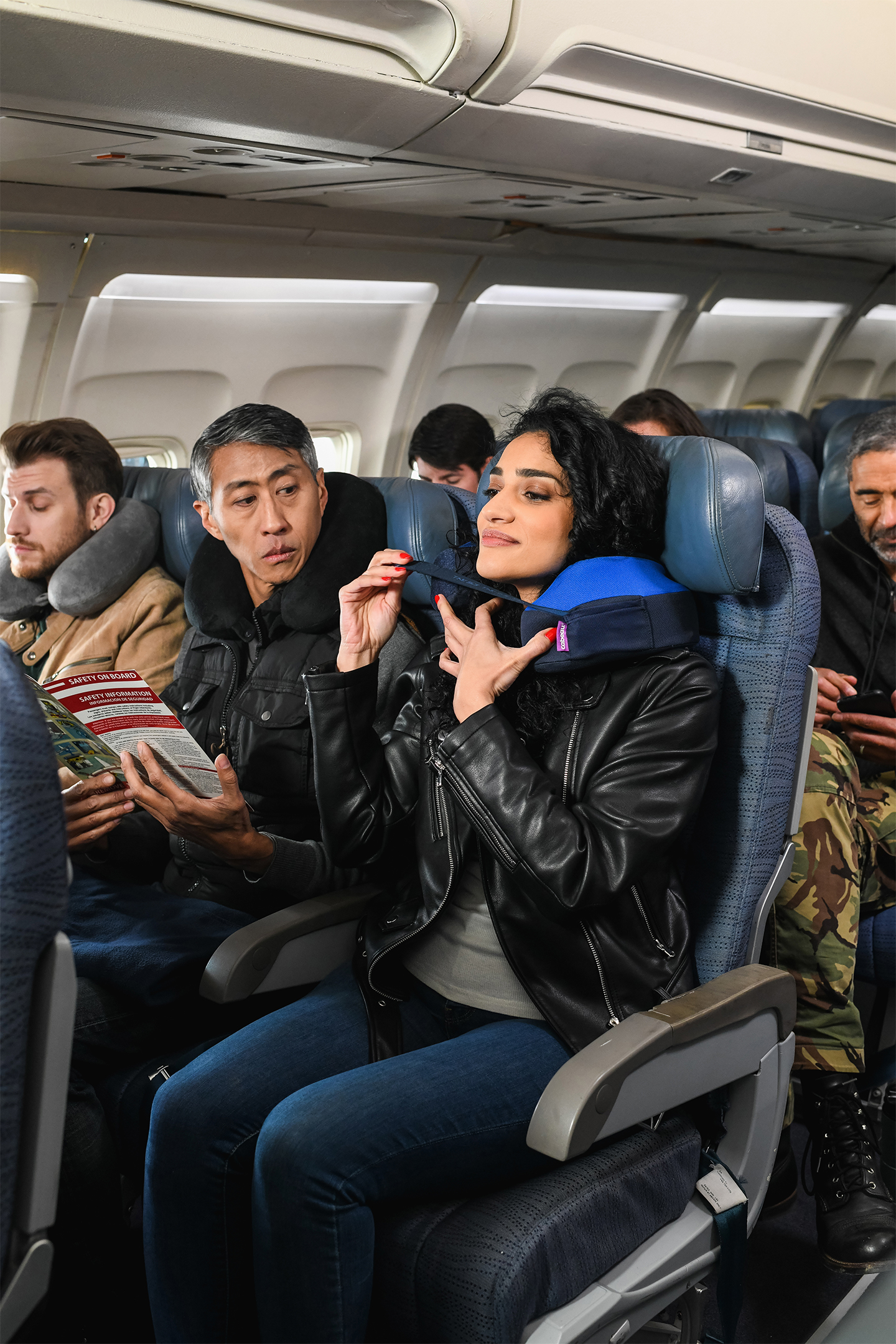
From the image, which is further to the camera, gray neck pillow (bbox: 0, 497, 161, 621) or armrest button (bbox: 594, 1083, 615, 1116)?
gray neck pillow (bbox: 0, 497, 161, 621)

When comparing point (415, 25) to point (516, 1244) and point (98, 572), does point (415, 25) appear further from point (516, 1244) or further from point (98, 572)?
point (516, 1244)

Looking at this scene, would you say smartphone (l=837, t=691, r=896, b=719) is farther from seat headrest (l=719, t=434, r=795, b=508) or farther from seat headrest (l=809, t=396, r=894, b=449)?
seat headrest (l=809, t=396, r=894, b=449)

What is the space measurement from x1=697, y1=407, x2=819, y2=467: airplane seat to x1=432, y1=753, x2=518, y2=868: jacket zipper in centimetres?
429

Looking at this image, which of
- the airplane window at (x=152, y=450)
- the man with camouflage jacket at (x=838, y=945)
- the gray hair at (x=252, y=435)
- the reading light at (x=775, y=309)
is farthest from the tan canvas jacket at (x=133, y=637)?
the reading light at (x=775, y=309)

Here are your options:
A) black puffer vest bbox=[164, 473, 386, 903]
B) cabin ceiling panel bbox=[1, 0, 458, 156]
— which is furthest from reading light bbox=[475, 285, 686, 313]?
black puffer vest bbox=[164, 473, 386, 903]

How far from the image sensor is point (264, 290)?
5.45 metres

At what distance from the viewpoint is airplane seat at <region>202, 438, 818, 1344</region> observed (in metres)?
1.46

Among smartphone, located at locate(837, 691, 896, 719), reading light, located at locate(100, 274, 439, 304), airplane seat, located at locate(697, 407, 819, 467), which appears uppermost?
reading light, located at locate(100, 274, 439, 304)

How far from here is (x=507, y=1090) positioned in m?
1.64

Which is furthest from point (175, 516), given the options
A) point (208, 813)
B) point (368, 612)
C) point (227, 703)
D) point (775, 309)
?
point (775, 309)

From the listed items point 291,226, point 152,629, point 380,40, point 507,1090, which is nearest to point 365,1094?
point 507,1090

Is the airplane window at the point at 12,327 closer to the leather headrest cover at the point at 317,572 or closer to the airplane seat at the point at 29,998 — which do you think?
the leather headrest cover at the point at 317,572

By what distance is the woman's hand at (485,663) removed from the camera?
1.78 meters

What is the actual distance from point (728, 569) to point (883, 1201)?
1.30 meters
